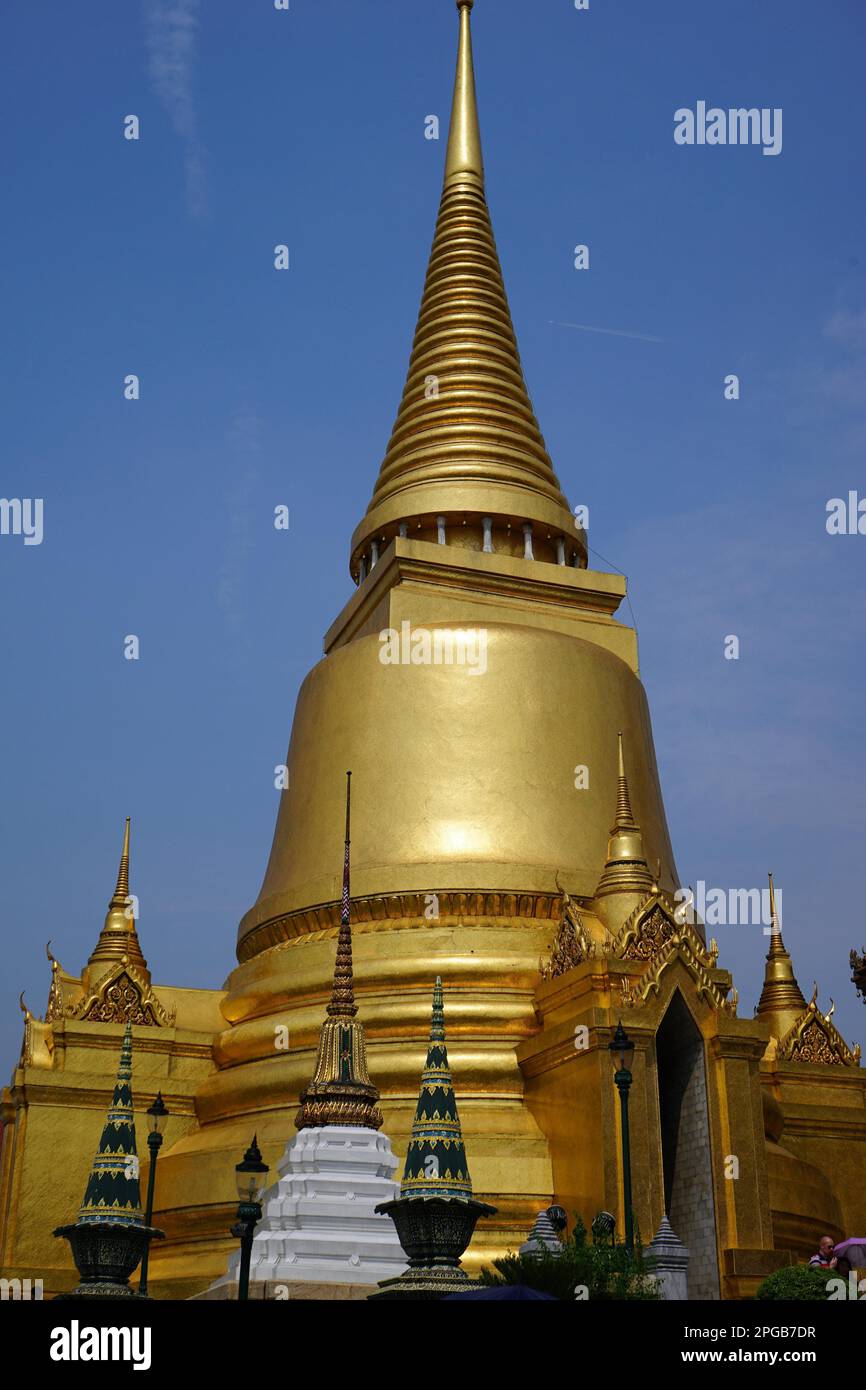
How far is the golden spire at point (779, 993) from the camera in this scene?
2409cm

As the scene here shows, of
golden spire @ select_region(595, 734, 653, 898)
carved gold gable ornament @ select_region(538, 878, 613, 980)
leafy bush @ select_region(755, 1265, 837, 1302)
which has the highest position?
golden spire @ select_region(595, 734, 653, 898)

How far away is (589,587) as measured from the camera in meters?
25.2

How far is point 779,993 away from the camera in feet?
80.5

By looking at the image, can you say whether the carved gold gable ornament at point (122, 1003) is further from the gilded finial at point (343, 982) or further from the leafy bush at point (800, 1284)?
the leafy bush at point (800, 1284)

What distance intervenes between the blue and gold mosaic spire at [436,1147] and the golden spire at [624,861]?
27.5ft

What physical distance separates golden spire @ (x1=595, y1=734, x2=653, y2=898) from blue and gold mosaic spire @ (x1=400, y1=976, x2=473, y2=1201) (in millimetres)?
8384

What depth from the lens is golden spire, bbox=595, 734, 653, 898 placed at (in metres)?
19.8

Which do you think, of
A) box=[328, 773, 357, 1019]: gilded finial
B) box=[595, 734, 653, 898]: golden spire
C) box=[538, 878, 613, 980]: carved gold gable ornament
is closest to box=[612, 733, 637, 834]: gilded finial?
box=[595, 734, 653, 898]: golden spire

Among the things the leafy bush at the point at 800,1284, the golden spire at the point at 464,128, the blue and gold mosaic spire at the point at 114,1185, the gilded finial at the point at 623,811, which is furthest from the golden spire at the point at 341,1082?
the golden spire at the point at 464,128

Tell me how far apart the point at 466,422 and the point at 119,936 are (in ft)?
33.6

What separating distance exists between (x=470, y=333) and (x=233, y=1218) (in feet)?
52.4

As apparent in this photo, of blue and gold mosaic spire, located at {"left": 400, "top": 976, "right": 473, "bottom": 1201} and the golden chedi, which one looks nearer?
blue and gold mosaic spire, located at {"left": 400, "top": 976, "right": 473, "bottom": 1201}

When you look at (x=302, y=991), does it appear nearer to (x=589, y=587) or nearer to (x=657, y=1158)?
(x=657, y=1158)

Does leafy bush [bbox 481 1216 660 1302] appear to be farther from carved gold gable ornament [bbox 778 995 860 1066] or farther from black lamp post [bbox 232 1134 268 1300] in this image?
carved gold gable ornament [bbox 778 995 860 1066]
